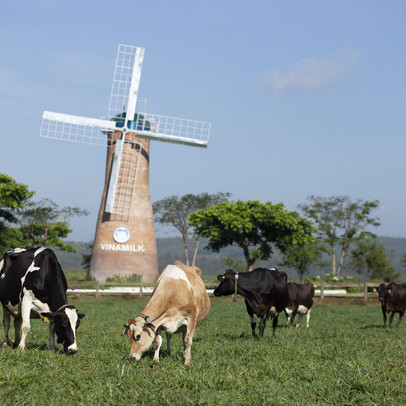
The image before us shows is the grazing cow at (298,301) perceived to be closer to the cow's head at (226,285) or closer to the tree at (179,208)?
the cow's head at (226,285)

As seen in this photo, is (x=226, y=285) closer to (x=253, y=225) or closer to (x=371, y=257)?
(x=253, y=225)

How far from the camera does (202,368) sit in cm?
863

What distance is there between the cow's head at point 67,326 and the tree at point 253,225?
41.6 metres

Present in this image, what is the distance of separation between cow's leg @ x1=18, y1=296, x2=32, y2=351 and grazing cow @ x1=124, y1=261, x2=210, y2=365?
225 cm

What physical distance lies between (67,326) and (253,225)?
44018 millimetres

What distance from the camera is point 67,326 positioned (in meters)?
9.10

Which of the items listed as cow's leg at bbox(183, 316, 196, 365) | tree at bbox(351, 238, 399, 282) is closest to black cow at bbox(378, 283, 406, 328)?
cow's leg at bbox(183, 316, 196, 365)

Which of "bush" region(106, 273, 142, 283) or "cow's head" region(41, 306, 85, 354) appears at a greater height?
"cow's head" region(41, 306, 85, 354)

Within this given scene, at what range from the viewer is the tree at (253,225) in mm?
51250

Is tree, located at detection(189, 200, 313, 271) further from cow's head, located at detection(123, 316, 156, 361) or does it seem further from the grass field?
cow's head, located at detection(123, 316, 156, 361)

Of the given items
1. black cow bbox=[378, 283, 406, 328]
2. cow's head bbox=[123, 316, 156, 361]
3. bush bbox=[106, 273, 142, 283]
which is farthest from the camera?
bush bbox=[106, 273, 142, 283]

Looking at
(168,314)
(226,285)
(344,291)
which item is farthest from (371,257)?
(168,314)

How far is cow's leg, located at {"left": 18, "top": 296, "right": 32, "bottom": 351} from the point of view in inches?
386

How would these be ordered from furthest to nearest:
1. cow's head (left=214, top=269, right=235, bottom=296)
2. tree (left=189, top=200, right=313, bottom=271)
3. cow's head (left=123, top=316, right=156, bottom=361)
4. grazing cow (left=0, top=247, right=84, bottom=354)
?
tree (left=189, top=200, right=313, bottom=271)
cow's head (left=214, top=269, right=235, bottom=296)
grazing cow (left=0, top=247, right=84, bottom=354)
cow's head (left=123, top=316, right=156, bottom=361)
